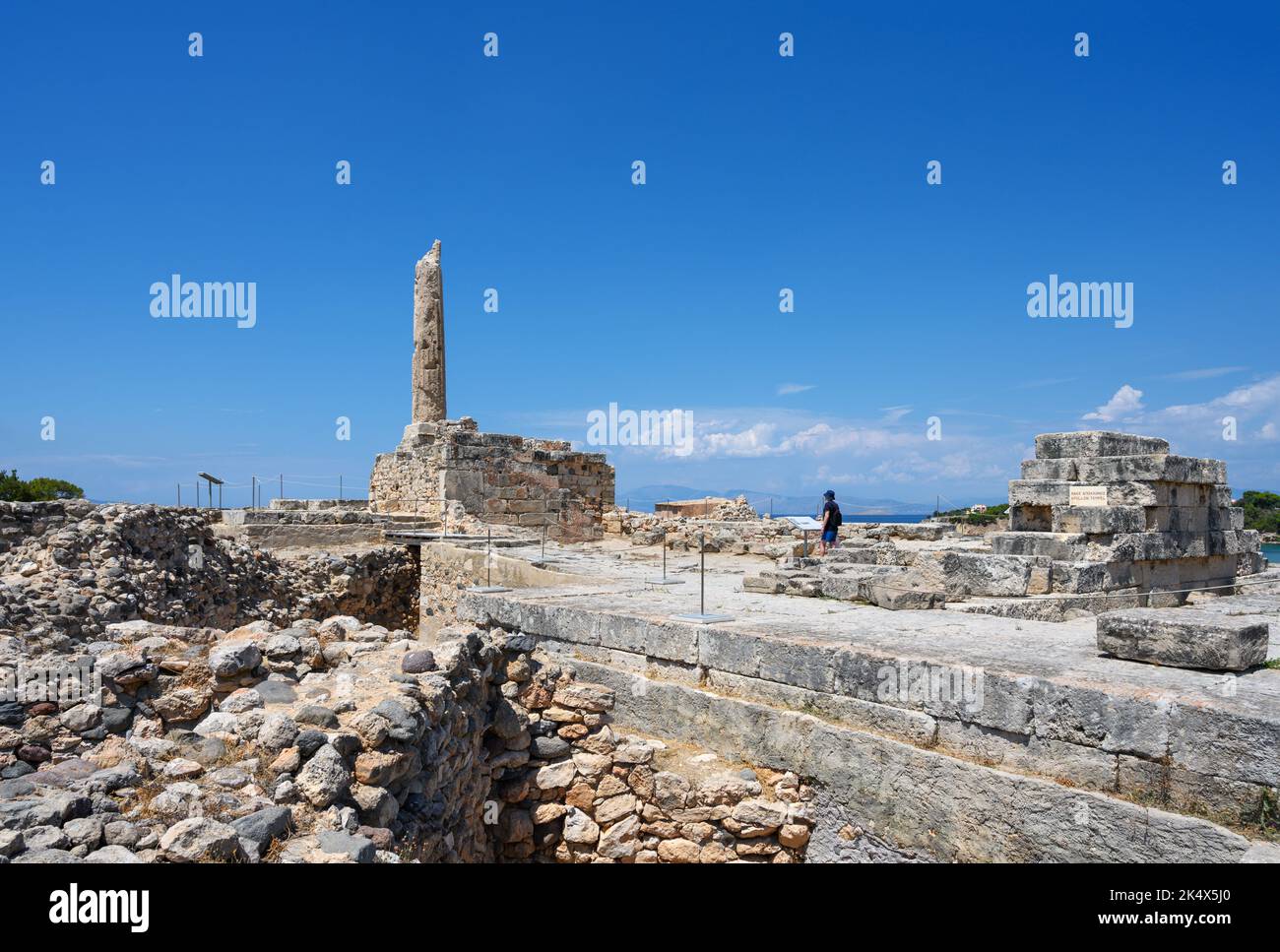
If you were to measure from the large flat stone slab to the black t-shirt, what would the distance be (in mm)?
7490

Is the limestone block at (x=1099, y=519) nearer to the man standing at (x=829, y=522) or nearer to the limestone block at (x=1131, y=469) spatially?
the limestone block at (x=1131, y=469)

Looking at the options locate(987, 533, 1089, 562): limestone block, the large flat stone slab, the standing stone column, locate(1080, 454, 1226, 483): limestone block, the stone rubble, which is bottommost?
the stone rubble

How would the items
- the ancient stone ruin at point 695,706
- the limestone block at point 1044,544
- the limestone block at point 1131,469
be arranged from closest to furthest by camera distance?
the ancient stone ruin at point 695,706 < the limestone block at point 1044,544 < the limestone block at point 1131,469

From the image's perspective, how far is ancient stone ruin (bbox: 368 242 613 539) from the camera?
16.4 m

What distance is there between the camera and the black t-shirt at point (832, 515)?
12.6 m

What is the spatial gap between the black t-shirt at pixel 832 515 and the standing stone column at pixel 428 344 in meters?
11.4

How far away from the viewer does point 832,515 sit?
506 inches

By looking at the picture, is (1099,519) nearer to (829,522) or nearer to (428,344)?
(829,522)

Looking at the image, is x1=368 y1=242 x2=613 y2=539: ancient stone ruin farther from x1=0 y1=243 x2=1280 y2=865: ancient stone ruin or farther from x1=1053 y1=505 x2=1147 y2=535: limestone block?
x1=1053 y1=505 x2=1147 y2=535: limestone block

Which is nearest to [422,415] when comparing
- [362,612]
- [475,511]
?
[475,511]

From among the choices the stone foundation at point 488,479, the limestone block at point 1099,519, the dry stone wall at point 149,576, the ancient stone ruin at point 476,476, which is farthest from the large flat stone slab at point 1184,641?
the stone foundation at point 488,479

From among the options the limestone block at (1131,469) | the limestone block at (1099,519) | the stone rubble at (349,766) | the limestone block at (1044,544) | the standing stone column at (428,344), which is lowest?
the stone rubble at (349,766)

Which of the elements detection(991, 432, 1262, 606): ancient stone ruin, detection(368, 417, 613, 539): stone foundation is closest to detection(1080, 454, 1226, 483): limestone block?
detection(991, 432, 1262, 606): ancient stone ruin
